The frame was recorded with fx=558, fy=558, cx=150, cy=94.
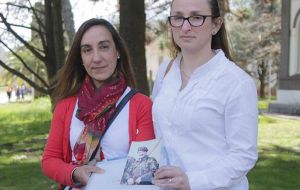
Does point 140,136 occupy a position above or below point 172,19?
below

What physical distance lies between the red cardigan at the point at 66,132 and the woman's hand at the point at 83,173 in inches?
1.9

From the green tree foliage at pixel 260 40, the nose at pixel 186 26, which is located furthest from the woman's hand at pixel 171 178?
the green tree foliage at pixel 260 40

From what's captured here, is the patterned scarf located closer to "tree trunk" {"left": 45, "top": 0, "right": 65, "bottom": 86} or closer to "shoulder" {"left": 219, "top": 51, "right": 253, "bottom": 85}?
"shoulder" {"left": 219, "top": 51, "right": 253, "bottom": 85}

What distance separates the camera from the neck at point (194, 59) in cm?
244

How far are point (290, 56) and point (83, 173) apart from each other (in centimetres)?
1907

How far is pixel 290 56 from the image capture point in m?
20.7

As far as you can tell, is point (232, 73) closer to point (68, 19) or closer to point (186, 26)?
point (186, 26)

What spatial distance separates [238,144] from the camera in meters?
2.28

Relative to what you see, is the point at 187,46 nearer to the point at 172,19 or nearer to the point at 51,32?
the point at 172,19

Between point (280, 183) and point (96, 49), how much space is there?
5144 millimetres

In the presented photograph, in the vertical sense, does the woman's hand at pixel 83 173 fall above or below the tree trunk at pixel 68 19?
below

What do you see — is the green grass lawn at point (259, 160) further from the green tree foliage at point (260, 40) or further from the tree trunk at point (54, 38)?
the green tree foliage at point (260, 40)

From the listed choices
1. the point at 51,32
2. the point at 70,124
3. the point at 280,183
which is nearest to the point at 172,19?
the point at 70,124

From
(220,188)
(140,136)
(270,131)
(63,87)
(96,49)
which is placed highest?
(96,49)
